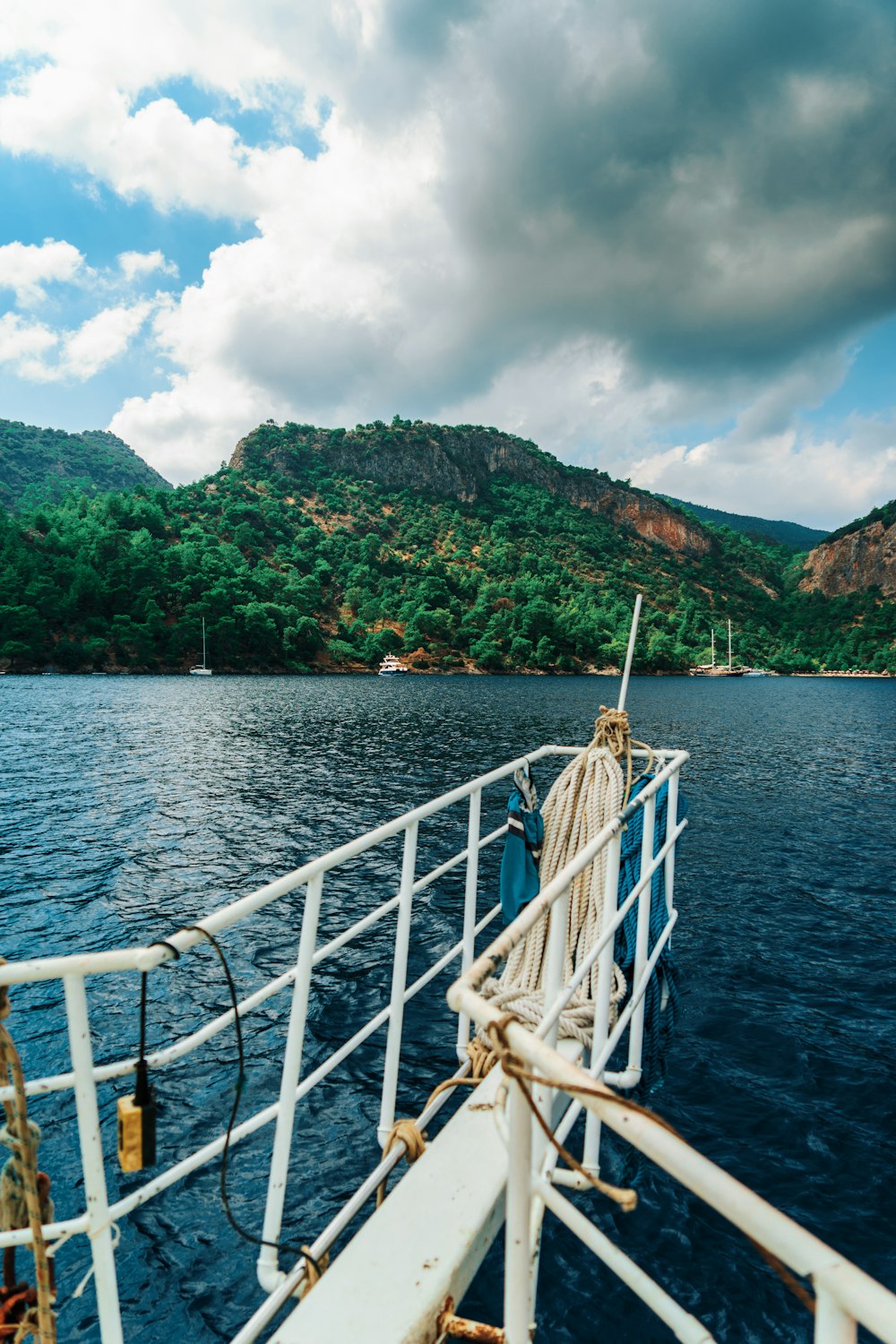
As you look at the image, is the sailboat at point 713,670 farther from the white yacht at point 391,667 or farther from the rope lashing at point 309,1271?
the rope lashing at point 309,1271

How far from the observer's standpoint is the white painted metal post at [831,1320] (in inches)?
41.1

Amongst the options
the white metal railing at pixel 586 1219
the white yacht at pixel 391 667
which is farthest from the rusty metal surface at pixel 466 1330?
the white yacht at pixel 391 667

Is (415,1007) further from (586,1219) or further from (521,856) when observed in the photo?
(586,1219)

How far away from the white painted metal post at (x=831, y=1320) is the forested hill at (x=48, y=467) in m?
169

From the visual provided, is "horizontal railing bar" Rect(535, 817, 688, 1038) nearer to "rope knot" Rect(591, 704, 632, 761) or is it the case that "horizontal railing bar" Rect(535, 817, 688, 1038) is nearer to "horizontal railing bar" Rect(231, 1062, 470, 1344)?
"rope knot" Rect(591, 704, 632, 761)

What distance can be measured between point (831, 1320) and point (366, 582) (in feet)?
428

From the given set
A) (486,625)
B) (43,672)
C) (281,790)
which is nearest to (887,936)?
(281,790)

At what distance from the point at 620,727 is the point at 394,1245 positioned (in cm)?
354

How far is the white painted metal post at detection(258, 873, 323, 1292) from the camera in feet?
9.82

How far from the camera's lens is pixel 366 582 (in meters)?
130

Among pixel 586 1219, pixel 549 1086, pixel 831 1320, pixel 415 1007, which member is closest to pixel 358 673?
pixel 415 1007

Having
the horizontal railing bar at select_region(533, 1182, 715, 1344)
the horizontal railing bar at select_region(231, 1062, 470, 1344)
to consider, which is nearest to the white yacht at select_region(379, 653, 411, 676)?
the horizontal railing bar at select_region(231, 1062, 470, 1344)

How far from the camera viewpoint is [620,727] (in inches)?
214

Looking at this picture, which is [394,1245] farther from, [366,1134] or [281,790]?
[281,790]
